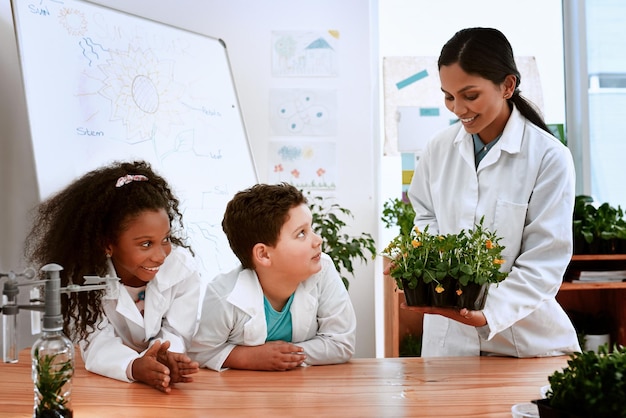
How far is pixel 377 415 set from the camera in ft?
4.19

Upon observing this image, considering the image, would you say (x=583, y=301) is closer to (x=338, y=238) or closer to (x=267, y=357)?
(x=338, y=238)

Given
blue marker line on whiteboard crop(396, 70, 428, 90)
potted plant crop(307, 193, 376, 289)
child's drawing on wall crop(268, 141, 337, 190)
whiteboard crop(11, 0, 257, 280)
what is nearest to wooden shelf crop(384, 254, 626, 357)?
potted plant crop(307, 193, 376, 289)

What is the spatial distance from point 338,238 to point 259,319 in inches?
74.3

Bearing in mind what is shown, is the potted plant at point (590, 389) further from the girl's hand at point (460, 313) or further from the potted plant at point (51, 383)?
the potted plant at point (51, 383)

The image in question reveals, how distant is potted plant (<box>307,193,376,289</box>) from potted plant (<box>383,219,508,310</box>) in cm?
184

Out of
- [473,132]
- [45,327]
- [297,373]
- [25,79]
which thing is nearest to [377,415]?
[297,373]

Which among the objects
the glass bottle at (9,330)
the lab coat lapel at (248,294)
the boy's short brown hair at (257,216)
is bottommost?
the lab coat lapel at (248,294)

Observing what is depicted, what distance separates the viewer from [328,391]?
4.79ft

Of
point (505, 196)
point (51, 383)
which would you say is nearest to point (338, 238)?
point (505, 196)

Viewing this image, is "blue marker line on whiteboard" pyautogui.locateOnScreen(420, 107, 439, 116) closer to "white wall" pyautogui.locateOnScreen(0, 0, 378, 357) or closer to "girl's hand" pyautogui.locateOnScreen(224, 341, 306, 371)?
"white wall" pyautogui.locateOnScreen(0, 0, 378, 357)

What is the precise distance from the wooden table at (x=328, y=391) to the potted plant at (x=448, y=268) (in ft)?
0.58

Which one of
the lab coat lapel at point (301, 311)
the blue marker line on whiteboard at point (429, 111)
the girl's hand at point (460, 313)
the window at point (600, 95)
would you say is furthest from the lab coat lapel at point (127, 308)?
the window at point (600, 95)

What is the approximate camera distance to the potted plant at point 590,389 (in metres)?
0.97

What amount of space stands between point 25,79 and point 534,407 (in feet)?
6.63
